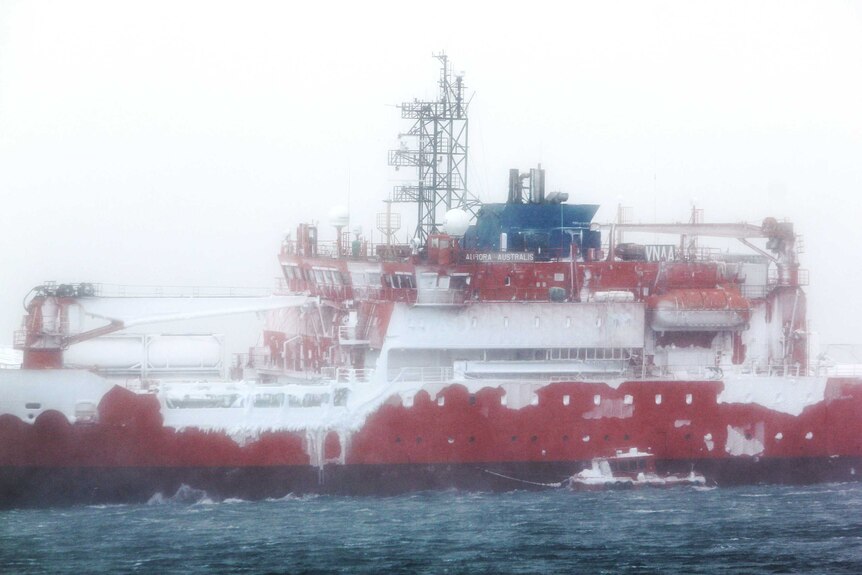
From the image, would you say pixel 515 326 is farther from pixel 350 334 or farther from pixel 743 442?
pixel 743 442

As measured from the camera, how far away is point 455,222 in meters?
41.0

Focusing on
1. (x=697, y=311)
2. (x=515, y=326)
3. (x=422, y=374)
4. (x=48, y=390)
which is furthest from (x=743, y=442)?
(x=48, y=390)

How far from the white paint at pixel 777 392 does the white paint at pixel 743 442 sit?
0.71 m

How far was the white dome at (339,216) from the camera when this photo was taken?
4309 centimetres

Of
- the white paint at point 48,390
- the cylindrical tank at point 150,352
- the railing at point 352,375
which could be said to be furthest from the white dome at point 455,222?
the white paint at point 48,390

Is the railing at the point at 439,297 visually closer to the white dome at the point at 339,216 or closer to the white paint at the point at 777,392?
the white dome at the point at 339,216

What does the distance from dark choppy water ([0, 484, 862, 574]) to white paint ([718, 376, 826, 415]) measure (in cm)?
254

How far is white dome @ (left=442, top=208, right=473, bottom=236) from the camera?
4100cm

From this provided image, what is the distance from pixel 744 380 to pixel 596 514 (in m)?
6.46

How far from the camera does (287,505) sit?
125ft

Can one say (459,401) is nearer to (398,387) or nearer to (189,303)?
(398,387)

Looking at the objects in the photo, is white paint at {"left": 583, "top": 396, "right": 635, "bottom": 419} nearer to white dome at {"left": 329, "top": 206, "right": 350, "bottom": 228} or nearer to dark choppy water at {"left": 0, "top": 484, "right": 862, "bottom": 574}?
dark choppy water at {"left": 0, "top": 484, "right": 862, "bottom": 574}

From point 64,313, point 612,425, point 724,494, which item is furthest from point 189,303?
point 724,494

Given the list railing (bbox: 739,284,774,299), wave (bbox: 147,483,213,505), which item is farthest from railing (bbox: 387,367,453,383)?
railing (bbox: 739,284,774,299)
